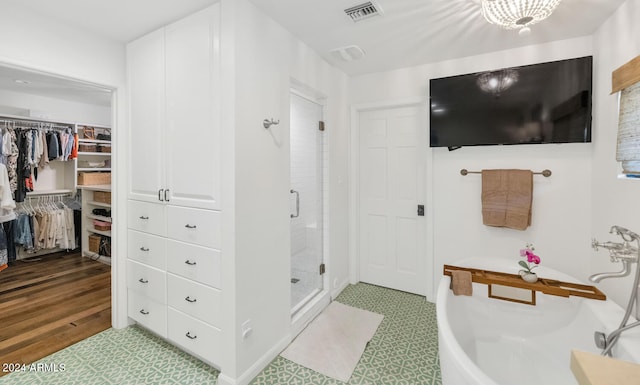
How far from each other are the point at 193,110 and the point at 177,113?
0.18 metres

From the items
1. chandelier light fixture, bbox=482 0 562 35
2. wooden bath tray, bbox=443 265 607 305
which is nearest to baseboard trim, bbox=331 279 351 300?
wooden bath tray, bbox=443 265 607 305

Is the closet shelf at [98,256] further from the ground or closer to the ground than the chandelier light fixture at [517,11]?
closer to the ground

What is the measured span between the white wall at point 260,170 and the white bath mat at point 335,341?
0.18 metres

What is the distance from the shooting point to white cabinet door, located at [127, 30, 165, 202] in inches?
82.0

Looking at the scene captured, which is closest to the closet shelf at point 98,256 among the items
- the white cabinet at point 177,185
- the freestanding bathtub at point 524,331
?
the white cabinet at point 177,185

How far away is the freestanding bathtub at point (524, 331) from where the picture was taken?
155 cm

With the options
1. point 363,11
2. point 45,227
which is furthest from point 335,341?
point 45,227

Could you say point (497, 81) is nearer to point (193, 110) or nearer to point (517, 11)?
point (517, 11)

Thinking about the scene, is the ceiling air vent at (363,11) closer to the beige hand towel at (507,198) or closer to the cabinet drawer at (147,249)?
the beige hand towel at (507,198)

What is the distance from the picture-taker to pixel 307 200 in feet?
9.23

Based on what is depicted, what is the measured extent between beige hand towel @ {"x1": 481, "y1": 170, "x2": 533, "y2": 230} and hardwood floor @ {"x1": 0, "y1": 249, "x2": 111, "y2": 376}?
3502 mm

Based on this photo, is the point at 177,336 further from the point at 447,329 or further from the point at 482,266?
the point at 482,266

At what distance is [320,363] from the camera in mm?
1998

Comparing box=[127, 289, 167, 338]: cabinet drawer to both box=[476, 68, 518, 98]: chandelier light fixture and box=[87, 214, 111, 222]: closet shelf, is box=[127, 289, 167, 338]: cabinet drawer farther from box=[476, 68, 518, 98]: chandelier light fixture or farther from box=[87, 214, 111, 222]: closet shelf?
box=[476, 68, 518, 98]: chandelier light fixture
